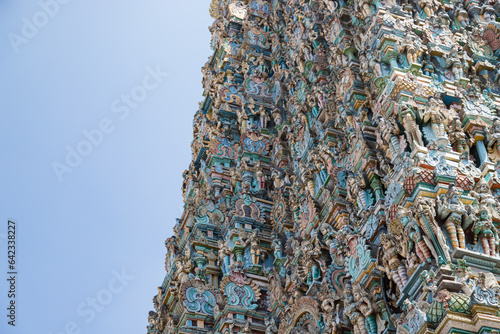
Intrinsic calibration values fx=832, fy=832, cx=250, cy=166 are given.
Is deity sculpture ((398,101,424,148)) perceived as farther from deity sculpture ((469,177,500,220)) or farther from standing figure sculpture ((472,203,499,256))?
standing figure sculpture ((472,203,499,256))

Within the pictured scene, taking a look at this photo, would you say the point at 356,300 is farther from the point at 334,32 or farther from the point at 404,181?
the point at 334,32

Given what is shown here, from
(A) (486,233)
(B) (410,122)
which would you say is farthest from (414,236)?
(B) (410,122)

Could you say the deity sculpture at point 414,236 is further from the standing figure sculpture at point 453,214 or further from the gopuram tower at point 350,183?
the standing figure sculpture at point 453,214

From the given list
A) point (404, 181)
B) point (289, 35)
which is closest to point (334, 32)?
point (289, 35)

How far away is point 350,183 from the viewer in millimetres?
10445

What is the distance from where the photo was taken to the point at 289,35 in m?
16.2

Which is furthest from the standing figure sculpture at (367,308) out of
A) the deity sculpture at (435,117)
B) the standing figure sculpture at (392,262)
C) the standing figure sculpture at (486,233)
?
the deity sculpture at (435,117)

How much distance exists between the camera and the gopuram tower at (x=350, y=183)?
854cm

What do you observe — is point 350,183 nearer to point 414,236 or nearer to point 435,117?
point 435,117

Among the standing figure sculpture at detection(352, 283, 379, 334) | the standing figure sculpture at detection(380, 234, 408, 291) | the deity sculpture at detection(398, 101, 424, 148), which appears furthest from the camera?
the deity sculpture at detection(398, 101, 424, 148)

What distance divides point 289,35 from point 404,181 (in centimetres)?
762

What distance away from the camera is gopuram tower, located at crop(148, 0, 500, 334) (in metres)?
8.54

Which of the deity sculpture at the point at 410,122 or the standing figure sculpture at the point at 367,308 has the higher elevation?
the deity sculpture at the point at 410,122

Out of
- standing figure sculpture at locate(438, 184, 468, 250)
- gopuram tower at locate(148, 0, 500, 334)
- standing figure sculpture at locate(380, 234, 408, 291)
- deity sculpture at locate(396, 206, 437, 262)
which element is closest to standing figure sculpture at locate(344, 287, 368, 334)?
gopuram tower at locate(148, 0, 500, 334)
